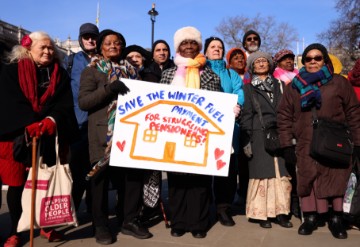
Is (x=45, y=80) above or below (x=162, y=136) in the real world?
above

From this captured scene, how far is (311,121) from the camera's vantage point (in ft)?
13.2

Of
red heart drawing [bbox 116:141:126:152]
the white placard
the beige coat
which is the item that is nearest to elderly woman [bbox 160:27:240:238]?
the white placard

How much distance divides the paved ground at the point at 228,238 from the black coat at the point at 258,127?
0.63 meters

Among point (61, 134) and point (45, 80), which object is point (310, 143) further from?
point (45, 80)

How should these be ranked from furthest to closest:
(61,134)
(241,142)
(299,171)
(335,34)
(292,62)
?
(335,34) < (292,62) < (241,142) < (299,171) < (61,134)

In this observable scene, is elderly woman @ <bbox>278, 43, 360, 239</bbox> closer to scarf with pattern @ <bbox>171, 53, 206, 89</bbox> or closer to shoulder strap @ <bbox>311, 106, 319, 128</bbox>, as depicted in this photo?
shoulder strap @ <bbox>311, 106, 319, 128</bbox>

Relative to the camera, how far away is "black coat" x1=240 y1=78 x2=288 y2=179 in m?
4.35

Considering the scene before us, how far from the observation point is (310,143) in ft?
13.1

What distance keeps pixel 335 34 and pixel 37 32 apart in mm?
24733

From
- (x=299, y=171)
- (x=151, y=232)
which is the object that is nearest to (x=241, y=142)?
(x=299, y=171)

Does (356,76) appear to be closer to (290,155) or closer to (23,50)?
(290,155)

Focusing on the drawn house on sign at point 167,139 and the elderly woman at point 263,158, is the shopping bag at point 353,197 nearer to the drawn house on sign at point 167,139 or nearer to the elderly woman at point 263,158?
the elderly woman at point 263,158

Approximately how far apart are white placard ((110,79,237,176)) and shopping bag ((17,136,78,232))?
565 millimetres

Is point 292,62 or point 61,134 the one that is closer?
point 61,134
